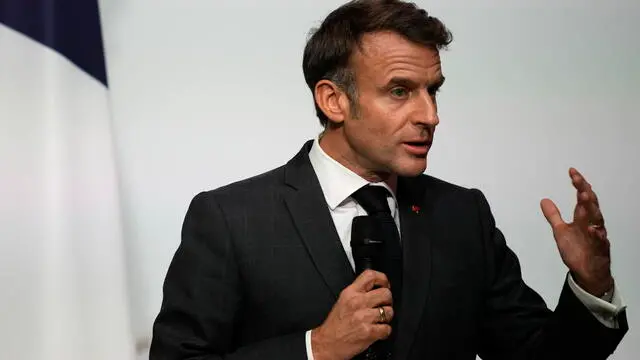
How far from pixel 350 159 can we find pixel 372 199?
0.11m

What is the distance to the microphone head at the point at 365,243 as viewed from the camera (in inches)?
60.0

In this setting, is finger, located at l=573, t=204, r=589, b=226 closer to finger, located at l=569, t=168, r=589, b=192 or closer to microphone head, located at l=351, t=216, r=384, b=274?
finger, located at l=569, t=168, r=589, b=192

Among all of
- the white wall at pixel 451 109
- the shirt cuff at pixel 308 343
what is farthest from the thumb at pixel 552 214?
the white wall at pixel 451 109

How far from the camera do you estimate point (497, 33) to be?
2.42m

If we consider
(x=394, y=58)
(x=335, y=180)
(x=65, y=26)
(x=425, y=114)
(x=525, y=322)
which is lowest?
(x=525, y=322)

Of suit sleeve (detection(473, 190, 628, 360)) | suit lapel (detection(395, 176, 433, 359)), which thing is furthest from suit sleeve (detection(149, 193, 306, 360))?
suit sleeve (detection(473, 190, 628, 360))

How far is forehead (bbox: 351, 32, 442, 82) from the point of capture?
171cm

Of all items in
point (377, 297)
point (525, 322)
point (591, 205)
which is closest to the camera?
point (377, 297)

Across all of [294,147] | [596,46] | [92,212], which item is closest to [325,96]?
[294,147]

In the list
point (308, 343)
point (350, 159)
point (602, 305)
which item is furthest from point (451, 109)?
point (308, 343)

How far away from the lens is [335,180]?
5.90ft

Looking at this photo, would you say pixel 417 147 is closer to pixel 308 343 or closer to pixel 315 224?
pixel 315 224

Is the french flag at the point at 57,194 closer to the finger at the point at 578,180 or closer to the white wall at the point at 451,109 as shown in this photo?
the white wall at the point at 451,109

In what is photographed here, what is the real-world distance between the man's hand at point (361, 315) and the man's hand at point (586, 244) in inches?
14.7
